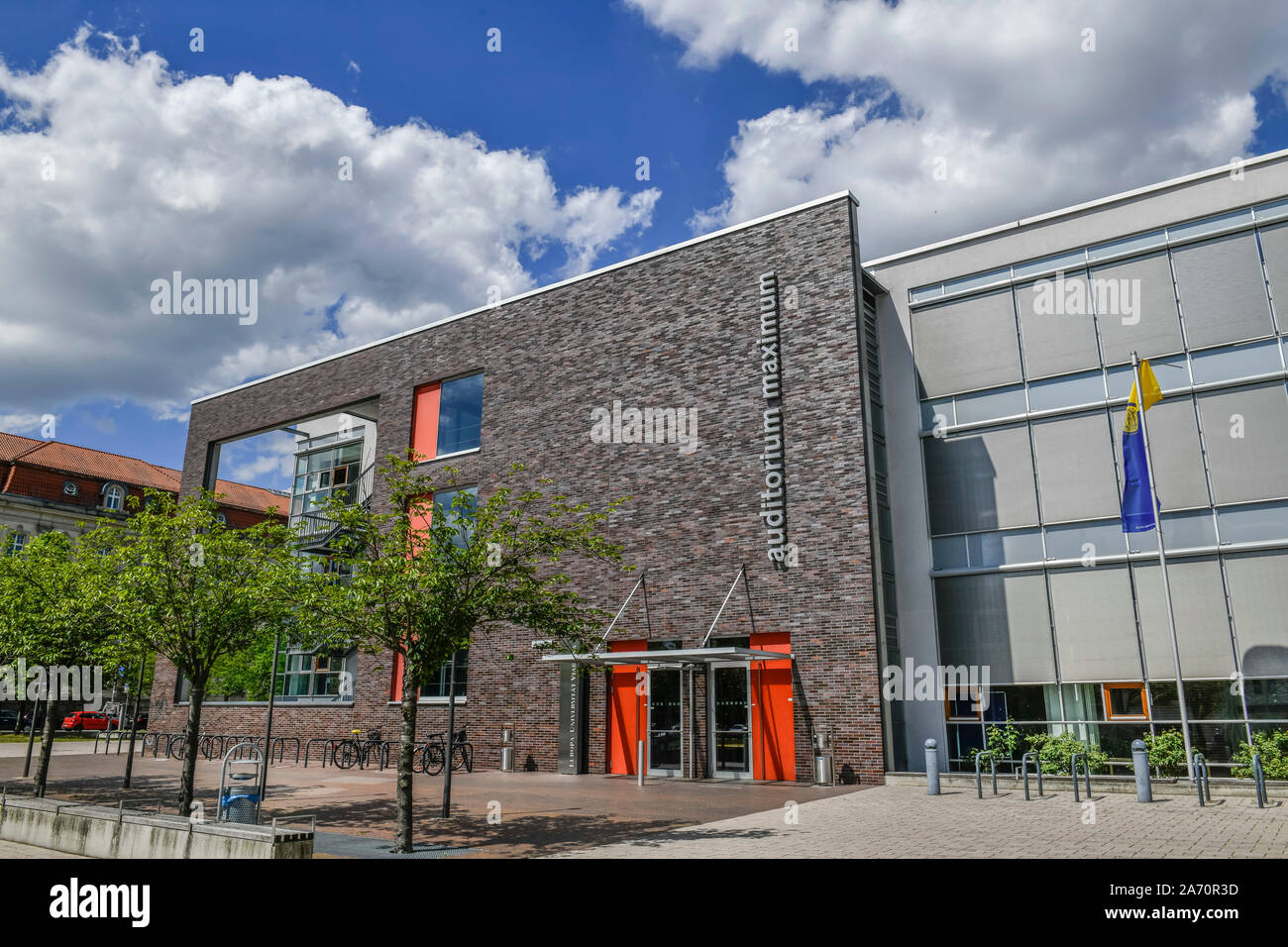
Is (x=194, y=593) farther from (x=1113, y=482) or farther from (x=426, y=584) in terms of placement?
(x=1113, y=482)

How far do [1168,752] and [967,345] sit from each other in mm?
9234

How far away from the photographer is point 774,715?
19.2 m

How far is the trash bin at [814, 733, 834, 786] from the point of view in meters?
17.8

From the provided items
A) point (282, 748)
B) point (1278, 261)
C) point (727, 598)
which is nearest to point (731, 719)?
point (727, 598)

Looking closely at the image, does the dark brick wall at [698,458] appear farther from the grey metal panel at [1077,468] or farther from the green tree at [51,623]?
the green tree at [51,623]

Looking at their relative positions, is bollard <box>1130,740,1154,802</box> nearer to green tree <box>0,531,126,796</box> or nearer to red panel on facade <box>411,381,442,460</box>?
green tree <box>0,531,126,796</box>

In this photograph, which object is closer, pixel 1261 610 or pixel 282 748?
pixel 1261 610

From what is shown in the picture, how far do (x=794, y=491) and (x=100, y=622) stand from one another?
13.2 metres

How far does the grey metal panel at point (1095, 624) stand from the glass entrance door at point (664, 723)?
318 inches

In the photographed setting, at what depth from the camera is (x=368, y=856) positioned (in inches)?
385

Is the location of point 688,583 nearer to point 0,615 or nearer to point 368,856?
point 368,856

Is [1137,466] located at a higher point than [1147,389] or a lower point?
lower

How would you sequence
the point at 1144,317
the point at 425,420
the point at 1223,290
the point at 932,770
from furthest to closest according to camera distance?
the point at 425,420 < the point at 1144,317 < the point at 1223,290 < the point at 932,770

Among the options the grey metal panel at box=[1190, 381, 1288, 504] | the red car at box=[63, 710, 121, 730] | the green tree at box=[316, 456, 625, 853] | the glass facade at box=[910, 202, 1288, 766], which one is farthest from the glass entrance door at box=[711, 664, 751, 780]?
the red car at box=[63, 710, 121, 730]
